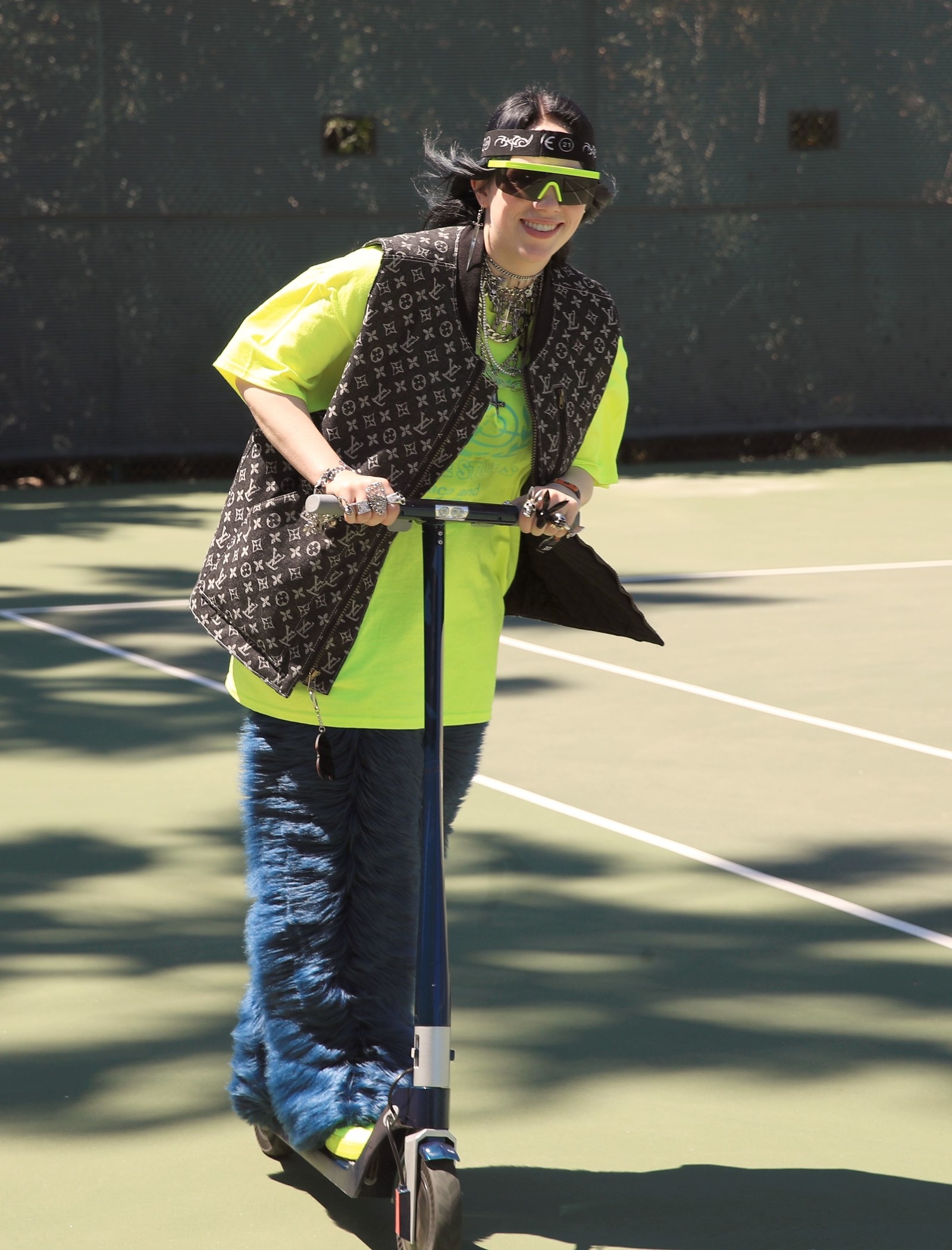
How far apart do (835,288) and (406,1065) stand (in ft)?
50.0

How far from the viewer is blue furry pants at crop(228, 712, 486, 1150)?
10.3 feet

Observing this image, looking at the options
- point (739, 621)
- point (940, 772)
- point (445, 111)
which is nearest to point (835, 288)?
point (445, 111)

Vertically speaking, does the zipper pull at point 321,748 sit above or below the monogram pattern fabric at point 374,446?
below

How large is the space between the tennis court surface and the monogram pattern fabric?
995 millimetres

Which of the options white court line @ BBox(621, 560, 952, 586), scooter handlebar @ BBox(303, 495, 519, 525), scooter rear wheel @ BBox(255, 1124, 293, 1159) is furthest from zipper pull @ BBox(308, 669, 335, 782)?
white court line @ BBox(621, 560, 952, 586)

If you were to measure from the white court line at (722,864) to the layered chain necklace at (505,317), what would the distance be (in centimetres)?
224

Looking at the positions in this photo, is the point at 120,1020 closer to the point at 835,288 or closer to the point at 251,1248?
the point at 251,1248

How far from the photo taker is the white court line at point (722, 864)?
4844 millimetres

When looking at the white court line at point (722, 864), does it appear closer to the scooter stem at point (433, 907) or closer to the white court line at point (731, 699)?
the white court line at point (731, 699)

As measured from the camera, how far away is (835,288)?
690 inches

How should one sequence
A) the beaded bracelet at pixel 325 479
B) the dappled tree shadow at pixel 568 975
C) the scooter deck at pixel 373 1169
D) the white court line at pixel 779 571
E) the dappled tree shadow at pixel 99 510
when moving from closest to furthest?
the beaded bracelet at pixel 325 479
the scooter deck at pixel 373 1169
the dappled tree shadow at pixel 568 975
the white court line at pixel 779 571
the dappled tree shadow at pixel 99 510

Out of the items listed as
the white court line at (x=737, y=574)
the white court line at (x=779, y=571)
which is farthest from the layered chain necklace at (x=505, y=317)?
the white court line at (x=779, y=571)

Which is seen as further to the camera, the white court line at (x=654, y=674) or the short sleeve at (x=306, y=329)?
the white court line at (x=654, y=674)

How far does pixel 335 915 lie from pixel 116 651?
5597 mm
